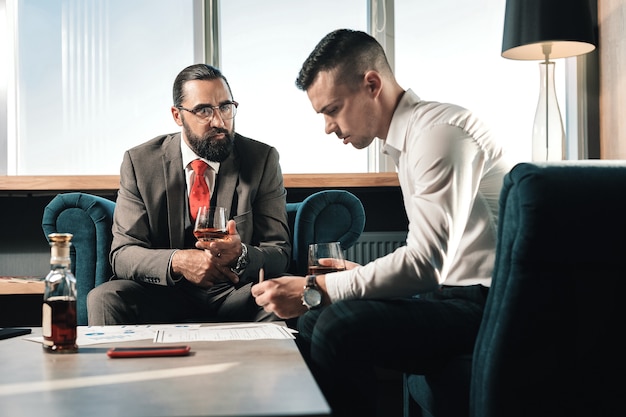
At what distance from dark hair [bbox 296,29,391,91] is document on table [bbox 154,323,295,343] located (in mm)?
662

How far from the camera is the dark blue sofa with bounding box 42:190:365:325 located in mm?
2434

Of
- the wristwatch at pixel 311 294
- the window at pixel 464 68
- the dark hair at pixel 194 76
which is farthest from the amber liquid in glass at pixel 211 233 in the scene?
the window at pixel 464 68

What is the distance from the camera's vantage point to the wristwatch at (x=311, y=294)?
159 cm

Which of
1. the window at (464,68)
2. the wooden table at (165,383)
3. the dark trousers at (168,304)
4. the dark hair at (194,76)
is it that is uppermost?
the window at (464,68)

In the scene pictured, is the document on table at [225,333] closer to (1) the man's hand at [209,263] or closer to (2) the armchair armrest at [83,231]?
(1) the man's hand at [209,263]

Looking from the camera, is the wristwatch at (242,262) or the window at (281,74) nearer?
the wristwatch at (242,262)

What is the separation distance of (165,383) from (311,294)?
0.58 meters

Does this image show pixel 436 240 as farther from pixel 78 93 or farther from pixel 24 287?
pixel 78 93

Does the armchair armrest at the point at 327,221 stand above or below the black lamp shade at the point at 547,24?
below

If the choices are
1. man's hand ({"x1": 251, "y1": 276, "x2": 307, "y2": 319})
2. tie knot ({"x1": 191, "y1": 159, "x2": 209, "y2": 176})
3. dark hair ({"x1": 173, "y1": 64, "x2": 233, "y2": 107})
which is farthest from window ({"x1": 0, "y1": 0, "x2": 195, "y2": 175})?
man's hand ({"x1": 251, "y1": 276, "x2": 307, "y2": 319})

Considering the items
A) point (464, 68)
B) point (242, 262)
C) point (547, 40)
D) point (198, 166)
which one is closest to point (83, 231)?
point (198, 166)

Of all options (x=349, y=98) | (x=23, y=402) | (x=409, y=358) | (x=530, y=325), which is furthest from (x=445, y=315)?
(x=23, y=402)

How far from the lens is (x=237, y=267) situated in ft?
7.52

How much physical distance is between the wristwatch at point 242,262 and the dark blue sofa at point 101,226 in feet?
1.08
